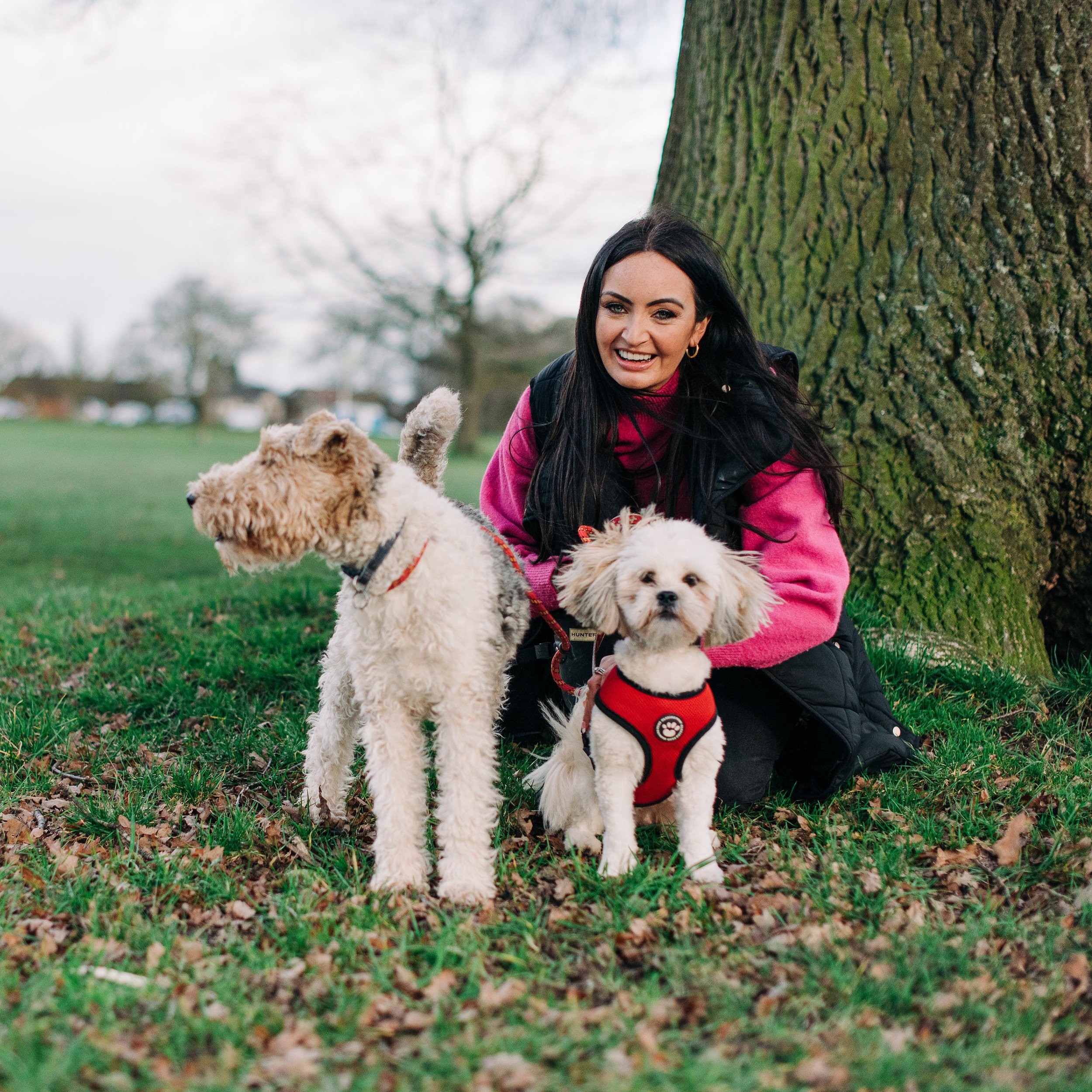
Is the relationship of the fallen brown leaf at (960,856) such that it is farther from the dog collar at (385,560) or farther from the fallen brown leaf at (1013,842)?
the dog collar at (385,560)

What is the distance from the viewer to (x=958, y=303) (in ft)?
15.2

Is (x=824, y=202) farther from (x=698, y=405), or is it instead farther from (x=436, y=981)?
(x=436, y=981)

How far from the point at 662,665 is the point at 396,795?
105cm

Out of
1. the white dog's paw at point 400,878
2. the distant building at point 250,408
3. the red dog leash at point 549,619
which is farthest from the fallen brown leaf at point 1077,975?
the distant building at point 250,408

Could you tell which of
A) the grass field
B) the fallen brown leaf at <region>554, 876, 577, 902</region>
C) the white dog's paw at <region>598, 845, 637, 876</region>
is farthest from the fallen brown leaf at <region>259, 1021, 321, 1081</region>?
the white dog's paw at <region>598, 845, 637, 876</region>

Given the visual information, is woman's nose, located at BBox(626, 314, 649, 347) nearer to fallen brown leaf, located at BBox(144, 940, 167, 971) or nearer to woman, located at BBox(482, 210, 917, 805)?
woman, located at BBox(482, 210, 917, 805)

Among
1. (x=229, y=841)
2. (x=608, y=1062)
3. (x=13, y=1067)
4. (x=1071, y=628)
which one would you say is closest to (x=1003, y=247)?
(x=1071, y=628)

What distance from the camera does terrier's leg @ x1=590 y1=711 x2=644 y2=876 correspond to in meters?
3.13

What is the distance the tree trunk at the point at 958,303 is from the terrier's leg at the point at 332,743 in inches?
112

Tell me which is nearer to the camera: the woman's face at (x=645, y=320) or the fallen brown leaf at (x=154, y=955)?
the fallen brown leaf at (x=154, y=955)

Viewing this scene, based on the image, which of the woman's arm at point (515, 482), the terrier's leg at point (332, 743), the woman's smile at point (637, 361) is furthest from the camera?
the woman's arm at point (515, 482)

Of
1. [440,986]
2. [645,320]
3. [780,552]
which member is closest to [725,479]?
[780,552]

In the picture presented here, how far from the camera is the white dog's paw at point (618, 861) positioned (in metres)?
3.08

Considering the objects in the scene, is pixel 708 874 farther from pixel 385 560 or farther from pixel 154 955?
pixel 154 955
